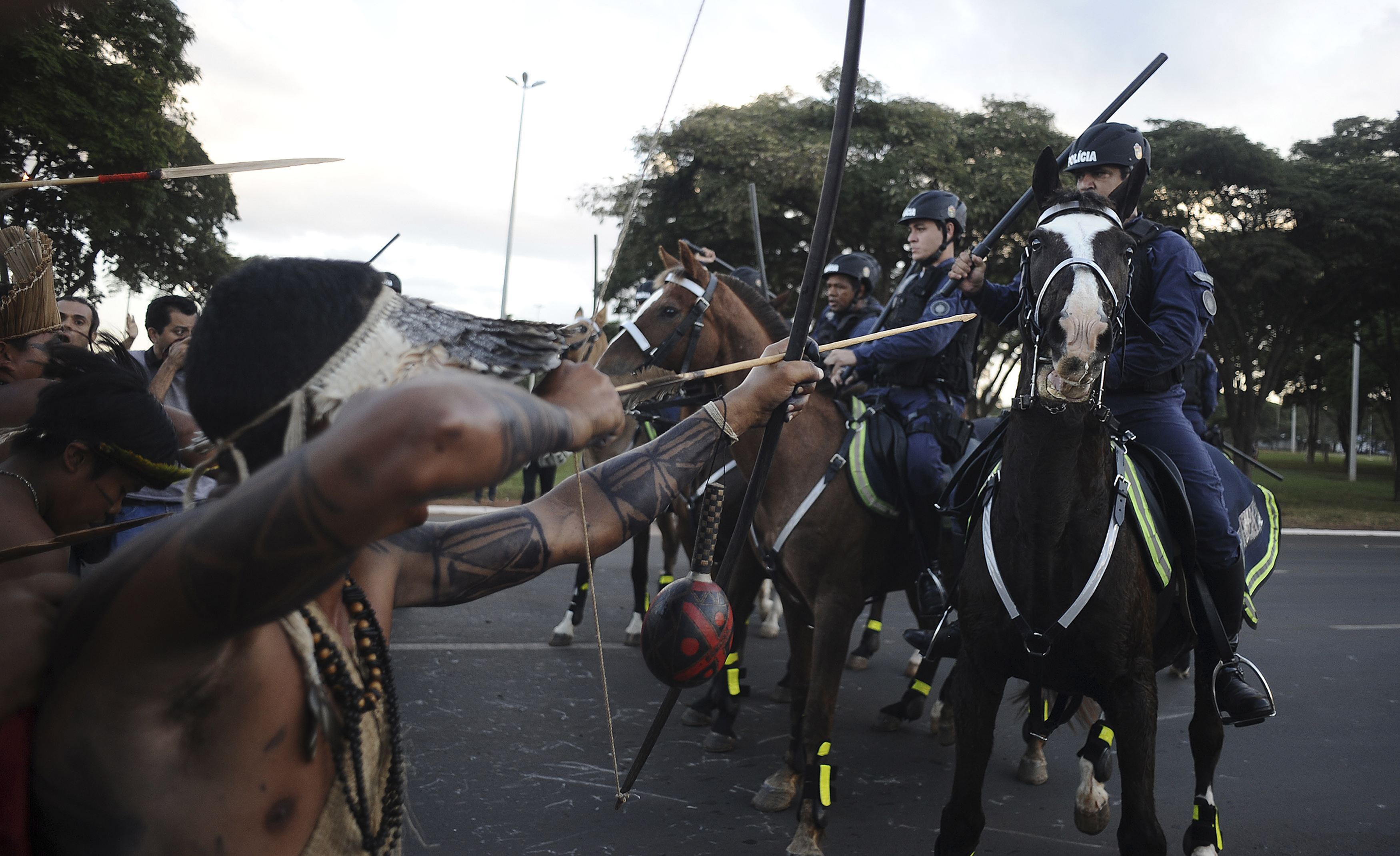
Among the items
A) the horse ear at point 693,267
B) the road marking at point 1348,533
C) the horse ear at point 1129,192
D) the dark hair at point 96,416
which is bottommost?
the road marking at point 1348,533

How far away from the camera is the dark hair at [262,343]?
47.9 inches

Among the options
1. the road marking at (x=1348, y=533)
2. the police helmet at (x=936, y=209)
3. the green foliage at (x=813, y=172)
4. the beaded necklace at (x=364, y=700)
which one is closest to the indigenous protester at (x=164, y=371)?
the beaded necklace at (x=364, y=700)

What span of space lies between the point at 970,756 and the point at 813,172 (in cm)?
1692

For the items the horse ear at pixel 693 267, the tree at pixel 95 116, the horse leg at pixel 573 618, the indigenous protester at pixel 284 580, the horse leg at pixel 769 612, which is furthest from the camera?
the tree at pixel 95 116

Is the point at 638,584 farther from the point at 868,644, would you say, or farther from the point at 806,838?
the point at 806,838

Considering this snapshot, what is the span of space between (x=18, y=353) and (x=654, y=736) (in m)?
3.49

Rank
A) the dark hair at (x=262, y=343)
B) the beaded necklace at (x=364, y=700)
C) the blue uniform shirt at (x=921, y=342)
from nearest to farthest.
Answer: the dark hair at (x=262, y=343) → the beaded necklace at (x=364, y=700) → the blue uniform shirt at (x=921, y=342)

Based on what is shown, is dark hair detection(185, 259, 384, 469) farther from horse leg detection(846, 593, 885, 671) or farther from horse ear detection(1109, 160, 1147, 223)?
horse leg detection(846, 593, 885, 671)

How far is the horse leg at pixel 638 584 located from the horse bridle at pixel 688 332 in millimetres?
2555

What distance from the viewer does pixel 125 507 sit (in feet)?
13.3

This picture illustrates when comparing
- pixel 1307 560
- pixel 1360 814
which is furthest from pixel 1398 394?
pixel 1360 814

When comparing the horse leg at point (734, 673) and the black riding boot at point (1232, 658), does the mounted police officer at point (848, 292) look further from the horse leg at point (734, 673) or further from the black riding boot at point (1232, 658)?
the black riding boot at point (1232, 658)

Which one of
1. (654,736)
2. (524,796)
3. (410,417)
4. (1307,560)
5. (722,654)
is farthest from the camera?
(1307,560)

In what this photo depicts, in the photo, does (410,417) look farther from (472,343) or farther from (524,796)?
(524,796)
